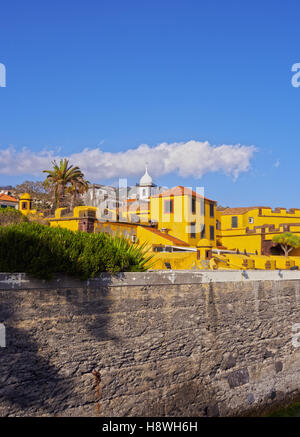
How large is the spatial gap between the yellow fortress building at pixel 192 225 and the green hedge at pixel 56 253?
18.8m

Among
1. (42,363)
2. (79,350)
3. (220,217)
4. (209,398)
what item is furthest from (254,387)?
(220,217)

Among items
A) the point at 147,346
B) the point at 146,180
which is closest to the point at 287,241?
the point at 147,346

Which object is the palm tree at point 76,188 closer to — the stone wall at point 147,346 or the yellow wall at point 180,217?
the yellow wall at point 180,217

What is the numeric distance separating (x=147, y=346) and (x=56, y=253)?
3.07m

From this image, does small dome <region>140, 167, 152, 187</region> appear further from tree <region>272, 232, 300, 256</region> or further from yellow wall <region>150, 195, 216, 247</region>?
tree <region>272, 232, 300, 256</region>

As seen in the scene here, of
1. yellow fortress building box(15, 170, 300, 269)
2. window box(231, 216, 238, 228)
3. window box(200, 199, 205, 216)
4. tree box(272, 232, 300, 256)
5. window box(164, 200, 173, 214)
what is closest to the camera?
yellow fortress building box(15, 170, 300, 269)

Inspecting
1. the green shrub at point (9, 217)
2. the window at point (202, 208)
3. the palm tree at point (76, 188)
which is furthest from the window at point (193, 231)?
the green shrub at point (9, 217)

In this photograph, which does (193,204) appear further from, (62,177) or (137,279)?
(137,279)

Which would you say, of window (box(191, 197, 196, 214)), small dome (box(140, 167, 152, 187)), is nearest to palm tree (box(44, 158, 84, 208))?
window (box(191, 197, 196, 214))

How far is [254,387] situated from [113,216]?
2527 cm

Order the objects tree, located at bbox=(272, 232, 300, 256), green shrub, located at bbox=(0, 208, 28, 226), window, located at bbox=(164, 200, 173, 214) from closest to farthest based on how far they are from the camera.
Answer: green shrub, located at bbox=(0, 208, 28, 226)
tree, located at bbox=(272, 232, 300, 256)
window, located at bbox=(164, 200, 173, 214)

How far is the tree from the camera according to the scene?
3956cm

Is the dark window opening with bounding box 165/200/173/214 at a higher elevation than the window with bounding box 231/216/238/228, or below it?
higher

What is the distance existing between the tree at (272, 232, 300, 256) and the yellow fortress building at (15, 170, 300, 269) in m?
0.93
